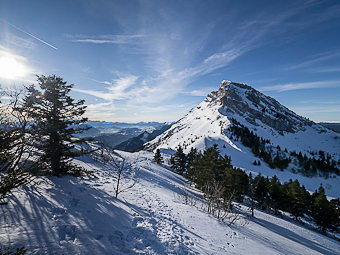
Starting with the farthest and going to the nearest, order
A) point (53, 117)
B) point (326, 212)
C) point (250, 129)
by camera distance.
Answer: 1. point (250, 129)
2. point (326, 212)
3. point (53, 117)

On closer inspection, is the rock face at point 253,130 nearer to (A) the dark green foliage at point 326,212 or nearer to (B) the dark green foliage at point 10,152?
(A) the dark green foliage at point 326,212

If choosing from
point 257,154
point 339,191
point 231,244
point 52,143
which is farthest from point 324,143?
point 52,143

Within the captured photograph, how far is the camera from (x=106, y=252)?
15.8ft

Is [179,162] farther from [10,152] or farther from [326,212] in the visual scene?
[10,152]

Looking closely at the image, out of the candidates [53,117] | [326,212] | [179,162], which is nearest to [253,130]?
[179,162]

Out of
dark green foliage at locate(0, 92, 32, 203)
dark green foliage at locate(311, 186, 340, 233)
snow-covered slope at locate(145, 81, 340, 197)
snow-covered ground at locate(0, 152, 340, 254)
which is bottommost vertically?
dark green foliage at locate(311, 186, 340, 233)

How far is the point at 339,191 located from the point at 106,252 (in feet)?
311

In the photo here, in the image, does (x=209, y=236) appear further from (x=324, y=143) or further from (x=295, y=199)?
(x=324, y=143)

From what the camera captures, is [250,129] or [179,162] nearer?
[179,162]

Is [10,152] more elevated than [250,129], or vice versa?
[250,129]

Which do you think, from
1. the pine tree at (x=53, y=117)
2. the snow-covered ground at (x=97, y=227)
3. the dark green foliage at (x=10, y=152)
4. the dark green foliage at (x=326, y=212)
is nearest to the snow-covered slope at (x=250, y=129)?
the dark green foliage at (x=326, y=212)

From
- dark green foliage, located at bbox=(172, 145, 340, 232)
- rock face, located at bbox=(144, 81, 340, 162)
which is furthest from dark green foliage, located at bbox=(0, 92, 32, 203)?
rock face, located at bbox=(144, 81, 340, 162)

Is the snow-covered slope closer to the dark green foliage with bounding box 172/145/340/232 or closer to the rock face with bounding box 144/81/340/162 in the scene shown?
the rock face with bounding box 144/81/340/162

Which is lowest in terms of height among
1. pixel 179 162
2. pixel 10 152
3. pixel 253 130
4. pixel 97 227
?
pixel 179 162
